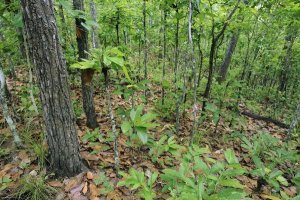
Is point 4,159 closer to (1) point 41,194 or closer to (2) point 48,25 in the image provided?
(1) point 41,194

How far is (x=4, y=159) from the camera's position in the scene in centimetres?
313

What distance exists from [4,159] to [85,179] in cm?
126

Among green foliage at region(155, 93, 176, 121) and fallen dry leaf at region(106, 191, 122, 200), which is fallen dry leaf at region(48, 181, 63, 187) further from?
green foliage at region(155, 93, 176, 121)

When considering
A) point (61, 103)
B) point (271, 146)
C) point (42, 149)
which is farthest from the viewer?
point (271, 146)

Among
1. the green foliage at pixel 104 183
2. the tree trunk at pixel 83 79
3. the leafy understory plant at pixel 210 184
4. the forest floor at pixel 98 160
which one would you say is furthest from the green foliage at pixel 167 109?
the leafy understory plant at pixel 210 184

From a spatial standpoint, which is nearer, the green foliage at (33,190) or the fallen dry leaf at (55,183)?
the green foliage at (33,190)

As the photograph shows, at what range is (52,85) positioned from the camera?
Result: 2.33 meters

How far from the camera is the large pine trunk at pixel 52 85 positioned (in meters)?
2.13

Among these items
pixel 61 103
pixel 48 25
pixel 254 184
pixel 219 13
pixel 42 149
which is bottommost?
pixel 254 184

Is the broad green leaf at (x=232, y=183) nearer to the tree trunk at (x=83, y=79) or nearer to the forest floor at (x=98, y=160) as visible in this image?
the forest floor at (x=98, y=160)

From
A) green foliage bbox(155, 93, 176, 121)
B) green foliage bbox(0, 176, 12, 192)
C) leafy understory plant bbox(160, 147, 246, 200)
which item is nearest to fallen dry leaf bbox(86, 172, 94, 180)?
green foliage bbox(0, 176, 12, 192)

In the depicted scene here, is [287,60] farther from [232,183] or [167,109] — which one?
[232,183]

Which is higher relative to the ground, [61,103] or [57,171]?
[61,103]

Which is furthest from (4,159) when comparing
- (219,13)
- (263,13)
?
(263,13)
